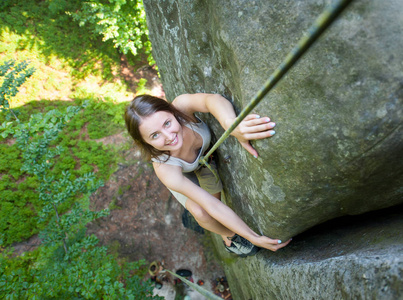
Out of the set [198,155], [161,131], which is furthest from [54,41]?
[161,131]

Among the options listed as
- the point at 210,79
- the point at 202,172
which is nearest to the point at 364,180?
the point at 210,79

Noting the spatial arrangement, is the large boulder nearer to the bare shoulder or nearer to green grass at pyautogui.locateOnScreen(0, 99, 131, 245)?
the bare shoulder

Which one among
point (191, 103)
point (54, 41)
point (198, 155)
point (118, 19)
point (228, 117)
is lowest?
point (198, 155)

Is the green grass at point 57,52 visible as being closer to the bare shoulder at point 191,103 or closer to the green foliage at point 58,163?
the green foliage at point 58,163

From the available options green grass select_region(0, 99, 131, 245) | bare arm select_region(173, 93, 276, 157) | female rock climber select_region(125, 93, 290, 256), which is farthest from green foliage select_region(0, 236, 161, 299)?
green grass select_region(0, 99, 131, 245)

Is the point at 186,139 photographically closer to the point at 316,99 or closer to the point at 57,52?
the point at 316,99

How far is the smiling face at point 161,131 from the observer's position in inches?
93.2

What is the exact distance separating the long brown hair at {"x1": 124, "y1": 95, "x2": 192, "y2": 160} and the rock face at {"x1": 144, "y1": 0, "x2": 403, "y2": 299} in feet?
1.82

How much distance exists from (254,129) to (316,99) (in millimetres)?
459

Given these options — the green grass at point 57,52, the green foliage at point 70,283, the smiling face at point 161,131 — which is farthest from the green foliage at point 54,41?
the smiling face at point 161,131

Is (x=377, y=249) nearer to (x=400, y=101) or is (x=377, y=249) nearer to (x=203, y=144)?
(x=400, y=101)

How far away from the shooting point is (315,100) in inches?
63.2

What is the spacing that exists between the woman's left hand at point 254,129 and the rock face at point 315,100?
53 millimetres

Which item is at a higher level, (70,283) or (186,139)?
(186,139)
